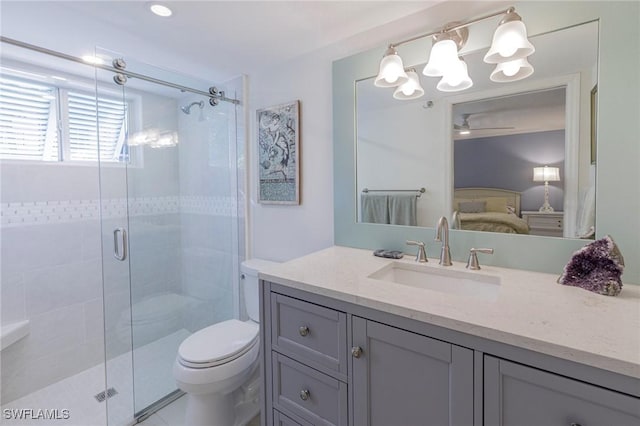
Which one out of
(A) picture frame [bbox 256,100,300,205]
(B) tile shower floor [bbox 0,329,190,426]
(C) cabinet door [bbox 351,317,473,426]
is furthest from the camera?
(A) picture frame [bbox 256,100,300,205]

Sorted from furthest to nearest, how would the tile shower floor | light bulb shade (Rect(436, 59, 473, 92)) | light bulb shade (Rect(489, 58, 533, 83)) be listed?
the tile shower floor < light bulb shade (Rect(436, 59, 473, 92)) < light bulb shade (Rect(489, 58, 533, 83))

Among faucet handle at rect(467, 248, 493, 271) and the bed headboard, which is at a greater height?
the bed headboard

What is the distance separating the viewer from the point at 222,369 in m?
1.48

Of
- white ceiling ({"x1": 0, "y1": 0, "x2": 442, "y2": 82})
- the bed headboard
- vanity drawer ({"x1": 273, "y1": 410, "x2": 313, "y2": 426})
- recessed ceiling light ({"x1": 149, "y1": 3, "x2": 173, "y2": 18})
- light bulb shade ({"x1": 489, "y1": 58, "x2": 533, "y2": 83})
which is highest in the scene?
white ceiling ({"x1": 0, "y1": 0, "x2": 442, "y2": 82})

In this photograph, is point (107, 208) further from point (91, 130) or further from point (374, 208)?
point (374, 208)

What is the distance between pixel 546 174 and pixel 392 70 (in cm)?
81

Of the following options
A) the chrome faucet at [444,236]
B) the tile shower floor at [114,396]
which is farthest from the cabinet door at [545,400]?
the tile shower floor at [114,396]

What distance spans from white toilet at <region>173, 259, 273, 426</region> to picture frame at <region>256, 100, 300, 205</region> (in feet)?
2.95

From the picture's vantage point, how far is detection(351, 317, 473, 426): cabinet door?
816 mm

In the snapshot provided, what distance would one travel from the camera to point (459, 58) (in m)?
1.33

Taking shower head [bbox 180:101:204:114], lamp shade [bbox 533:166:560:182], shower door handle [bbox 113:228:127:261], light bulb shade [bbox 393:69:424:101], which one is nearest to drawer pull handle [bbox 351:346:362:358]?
lamp shade [bbox 533:166:560:182]

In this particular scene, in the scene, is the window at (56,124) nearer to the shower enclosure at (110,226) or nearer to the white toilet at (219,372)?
the shower enclosure at (110,226)

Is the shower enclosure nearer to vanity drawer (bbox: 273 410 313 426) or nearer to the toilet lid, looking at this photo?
the toilet lid

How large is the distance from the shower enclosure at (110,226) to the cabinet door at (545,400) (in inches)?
75.2
